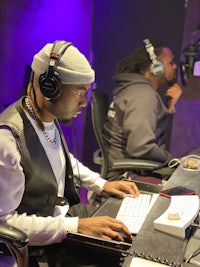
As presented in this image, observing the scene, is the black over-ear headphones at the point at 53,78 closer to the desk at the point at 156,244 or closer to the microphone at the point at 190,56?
the desk at the point at 156,244

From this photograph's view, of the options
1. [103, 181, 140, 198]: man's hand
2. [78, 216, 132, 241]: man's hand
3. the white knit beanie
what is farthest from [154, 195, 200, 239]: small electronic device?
the white knit beanie

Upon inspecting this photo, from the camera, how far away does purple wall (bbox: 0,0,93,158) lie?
223 cm

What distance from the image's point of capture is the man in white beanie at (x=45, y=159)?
Result: 1.33 meters

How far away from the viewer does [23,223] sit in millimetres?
1350

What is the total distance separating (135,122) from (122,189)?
0.70 m

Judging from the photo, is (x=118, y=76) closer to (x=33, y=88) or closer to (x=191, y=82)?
(x=191, y=82)

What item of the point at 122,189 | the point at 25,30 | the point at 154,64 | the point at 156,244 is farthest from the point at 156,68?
the point at 156,244

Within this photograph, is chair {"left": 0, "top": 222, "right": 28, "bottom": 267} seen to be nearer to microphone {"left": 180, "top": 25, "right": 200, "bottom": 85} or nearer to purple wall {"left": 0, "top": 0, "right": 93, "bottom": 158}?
purple wall {"left": 0, "top": 0, "right": 93, "bottom": 158}

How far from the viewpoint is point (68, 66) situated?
1404mm

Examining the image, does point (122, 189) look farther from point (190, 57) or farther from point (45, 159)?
point (190, 57)

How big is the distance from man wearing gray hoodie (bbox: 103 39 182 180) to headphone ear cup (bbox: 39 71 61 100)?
3.40 ft

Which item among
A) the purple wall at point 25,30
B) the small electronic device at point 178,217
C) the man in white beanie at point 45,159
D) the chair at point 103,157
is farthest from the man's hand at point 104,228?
the purple wall at point 25,30

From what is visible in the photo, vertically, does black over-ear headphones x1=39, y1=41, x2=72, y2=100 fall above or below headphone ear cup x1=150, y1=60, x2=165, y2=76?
above

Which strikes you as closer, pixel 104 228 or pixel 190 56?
pixel 104 228
